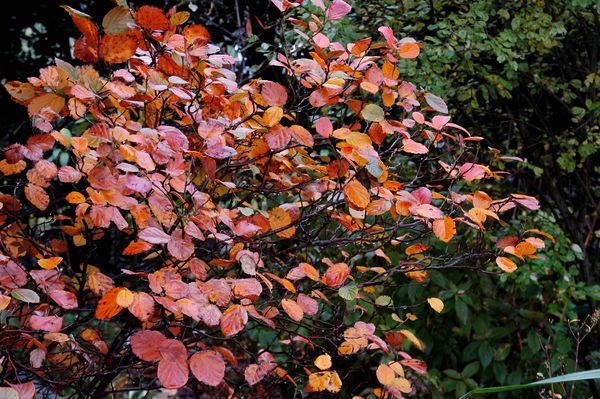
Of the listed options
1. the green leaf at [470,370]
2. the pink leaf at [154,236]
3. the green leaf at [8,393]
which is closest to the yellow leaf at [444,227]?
the pink leaf at [154,236]

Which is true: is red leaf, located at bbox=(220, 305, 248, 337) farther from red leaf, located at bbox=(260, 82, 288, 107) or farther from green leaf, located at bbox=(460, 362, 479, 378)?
green leaf, located at bbox=(460, 362, 479, 378)

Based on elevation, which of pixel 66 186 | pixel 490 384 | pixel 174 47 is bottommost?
pixel 490 384

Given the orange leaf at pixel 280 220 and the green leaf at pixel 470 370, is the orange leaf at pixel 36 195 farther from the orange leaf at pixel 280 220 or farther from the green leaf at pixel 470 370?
the green leaf at pixel 470 370

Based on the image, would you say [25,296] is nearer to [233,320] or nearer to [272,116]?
[233,320]

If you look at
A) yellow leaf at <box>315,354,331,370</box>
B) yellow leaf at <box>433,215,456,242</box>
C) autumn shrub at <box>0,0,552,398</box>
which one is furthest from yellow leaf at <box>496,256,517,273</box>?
yellow leaf at <box>315,354,331,370</box>

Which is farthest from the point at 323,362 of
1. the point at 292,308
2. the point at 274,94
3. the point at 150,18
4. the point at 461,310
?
the point at 461,310

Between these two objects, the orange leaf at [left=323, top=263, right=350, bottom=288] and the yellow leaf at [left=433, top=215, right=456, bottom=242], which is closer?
the yellow leaf at [left=433, top=215, right=456, bottom=242]

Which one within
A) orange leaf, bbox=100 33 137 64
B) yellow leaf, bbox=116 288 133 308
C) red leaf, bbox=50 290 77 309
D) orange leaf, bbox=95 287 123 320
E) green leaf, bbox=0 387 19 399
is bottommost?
red leaf, bbox=50 290 77 309

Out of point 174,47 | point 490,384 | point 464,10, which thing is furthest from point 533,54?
point 174,47

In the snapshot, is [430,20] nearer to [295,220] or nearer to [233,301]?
[295,220]

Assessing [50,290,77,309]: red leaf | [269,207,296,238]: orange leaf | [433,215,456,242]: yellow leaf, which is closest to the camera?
[50,290,77,309]: red leaf

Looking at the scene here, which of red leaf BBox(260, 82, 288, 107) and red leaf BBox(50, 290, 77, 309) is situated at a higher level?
red leaf BBox(260, 82, 288, 107)

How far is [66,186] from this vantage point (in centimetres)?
323

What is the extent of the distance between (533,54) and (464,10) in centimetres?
55
